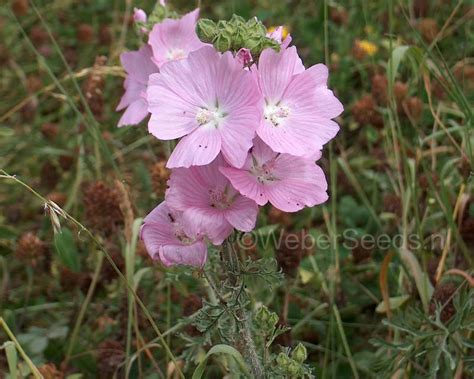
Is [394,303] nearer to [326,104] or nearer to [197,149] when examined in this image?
[326,104]

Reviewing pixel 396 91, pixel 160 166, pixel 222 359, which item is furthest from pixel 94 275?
pixel 396 91

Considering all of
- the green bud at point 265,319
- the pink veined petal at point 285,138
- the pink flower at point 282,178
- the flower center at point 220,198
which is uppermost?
the pink veined petal at point 285,138

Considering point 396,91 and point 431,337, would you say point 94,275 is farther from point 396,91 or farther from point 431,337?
point 396,91

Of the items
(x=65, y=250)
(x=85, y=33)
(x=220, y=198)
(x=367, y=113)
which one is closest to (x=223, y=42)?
(x=220, y=198)

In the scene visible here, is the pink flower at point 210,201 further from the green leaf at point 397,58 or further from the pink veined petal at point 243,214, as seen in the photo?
the green leaf at point 397,58

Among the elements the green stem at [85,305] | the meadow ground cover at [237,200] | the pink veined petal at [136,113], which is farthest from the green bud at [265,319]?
the green stem at [85,305]

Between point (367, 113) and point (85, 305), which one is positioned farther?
point (367, 113)
